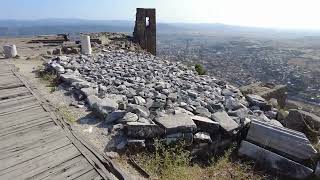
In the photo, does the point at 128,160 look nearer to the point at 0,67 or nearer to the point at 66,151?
the point at 66,151

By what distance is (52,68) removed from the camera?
1006 centimetres

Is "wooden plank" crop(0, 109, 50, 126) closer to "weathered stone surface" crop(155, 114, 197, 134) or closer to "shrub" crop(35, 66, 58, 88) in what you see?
"weathered stone surface" crop(155, 114, 197, 134)

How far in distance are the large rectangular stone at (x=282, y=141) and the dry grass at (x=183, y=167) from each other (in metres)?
0.62

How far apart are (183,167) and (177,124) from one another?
0.86 m

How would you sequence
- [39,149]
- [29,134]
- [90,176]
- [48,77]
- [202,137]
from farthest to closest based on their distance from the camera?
[48,77], [202,137], [29,134], [39,149], [90,176]

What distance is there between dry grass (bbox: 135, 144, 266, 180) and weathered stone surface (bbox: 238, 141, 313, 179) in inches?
10.9

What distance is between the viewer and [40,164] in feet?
12.8

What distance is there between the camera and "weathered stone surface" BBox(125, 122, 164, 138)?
5.30 m

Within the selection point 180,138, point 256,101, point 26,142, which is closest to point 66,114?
point 26,142

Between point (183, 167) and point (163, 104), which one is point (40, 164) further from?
point (163, 104)

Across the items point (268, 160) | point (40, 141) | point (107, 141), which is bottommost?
point (268, 160)

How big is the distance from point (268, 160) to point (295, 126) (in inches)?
66.7

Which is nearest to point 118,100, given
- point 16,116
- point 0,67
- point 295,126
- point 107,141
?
point 107,141

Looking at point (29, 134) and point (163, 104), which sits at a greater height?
point (29, 134)
